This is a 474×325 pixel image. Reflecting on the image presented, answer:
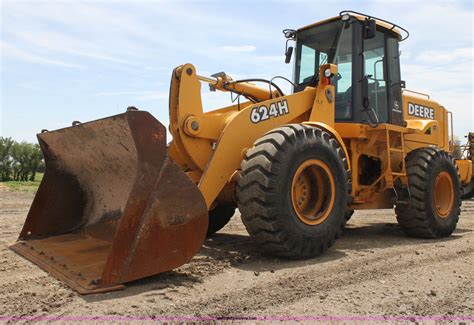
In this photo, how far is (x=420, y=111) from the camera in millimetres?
7270

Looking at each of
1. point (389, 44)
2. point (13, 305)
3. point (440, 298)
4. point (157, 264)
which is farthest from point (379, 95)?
point (13, 305)

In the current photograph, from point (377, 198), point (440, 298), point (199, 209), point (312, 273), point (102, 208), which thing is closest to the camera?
point (440, 298)

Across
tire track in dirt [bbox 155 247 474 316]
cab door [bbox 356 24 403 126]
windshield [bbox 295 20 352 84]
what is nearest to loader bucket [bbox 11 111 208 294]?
tire track in dirt [bbox 155 247 474 316]

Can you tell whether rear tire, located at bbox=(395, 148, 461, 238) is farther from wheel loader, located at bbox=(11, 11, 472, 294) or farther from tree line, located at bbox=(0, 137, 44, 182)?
tree line, located at bbox=(0, 137, 44, 182)

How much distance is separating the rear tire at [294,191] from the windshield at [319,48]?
164 centimetres

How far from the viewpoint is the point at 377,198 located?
5.97m

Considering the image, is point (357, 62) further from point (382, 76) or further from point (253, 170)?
point (253, 170)

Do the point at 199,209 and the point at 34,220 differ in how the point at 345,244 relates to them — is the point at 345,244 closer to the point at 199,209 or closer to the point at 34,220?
the point at 199,209

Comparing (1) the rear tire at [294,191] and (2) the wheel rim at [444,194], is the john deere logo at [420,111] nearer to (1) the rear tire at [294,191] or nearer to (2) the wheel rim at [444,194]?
(2) the wheel rim at [444,194]

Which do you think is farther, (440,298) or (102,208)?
(102,208)

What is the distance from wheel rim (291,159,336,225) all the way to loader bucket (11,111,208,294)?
132 cm

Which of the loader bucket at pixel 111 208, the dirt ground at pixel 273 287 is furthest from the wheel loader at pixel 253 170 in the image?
the dirt ground at pixel 273 287

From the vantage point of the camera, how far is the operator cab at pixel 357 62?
19.1 feet

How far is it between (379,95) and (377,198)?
144cm
